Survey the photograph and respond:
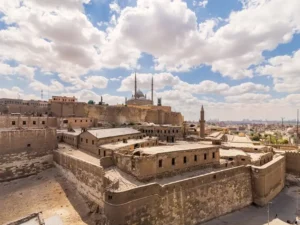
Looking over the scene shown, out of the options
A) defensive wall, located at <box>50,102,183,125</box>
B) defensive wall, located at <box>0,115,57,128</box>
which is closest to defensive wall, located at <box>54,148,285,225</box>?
defensive wall, located at <box>0,115,57,128</box>

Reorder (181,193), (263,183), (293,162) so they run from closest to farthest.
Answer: (181,193) → (263,183) → (293,162)

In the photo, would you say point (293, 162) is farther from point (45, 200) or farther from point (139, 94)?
point (139, 94)

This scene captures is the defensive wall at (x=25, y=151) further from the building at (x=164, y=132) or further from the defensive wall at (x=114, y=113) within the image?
the defensive wall at (x=114, y=113)

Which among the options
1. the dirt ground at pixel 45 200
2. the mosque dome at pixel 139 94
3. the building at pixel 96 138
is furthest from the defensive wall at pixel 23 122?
the mosque dome at pixel 139 94

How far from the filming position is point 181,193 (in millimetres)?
15812

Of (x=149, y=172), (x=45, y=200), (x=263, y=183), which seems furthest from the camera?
(x=263, y=183)

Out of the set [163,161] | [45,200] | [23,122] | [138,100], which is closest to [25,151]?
[45,200]

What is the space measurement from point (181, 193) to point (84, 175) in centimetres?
888

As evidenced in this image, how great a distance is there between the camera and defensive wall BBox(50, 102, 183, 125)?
42438 mm

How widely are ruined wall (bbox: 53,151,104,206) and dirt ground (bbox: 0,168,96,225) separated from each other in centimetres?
64

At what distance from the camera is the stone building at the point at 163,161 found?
16881mm

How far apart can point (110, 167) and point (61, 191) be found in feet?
17.4

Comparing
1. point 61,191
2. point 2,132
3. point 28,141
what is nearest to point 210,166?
point 61,191

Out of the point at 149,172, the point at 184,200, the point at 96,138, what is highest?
the point at 96,138
